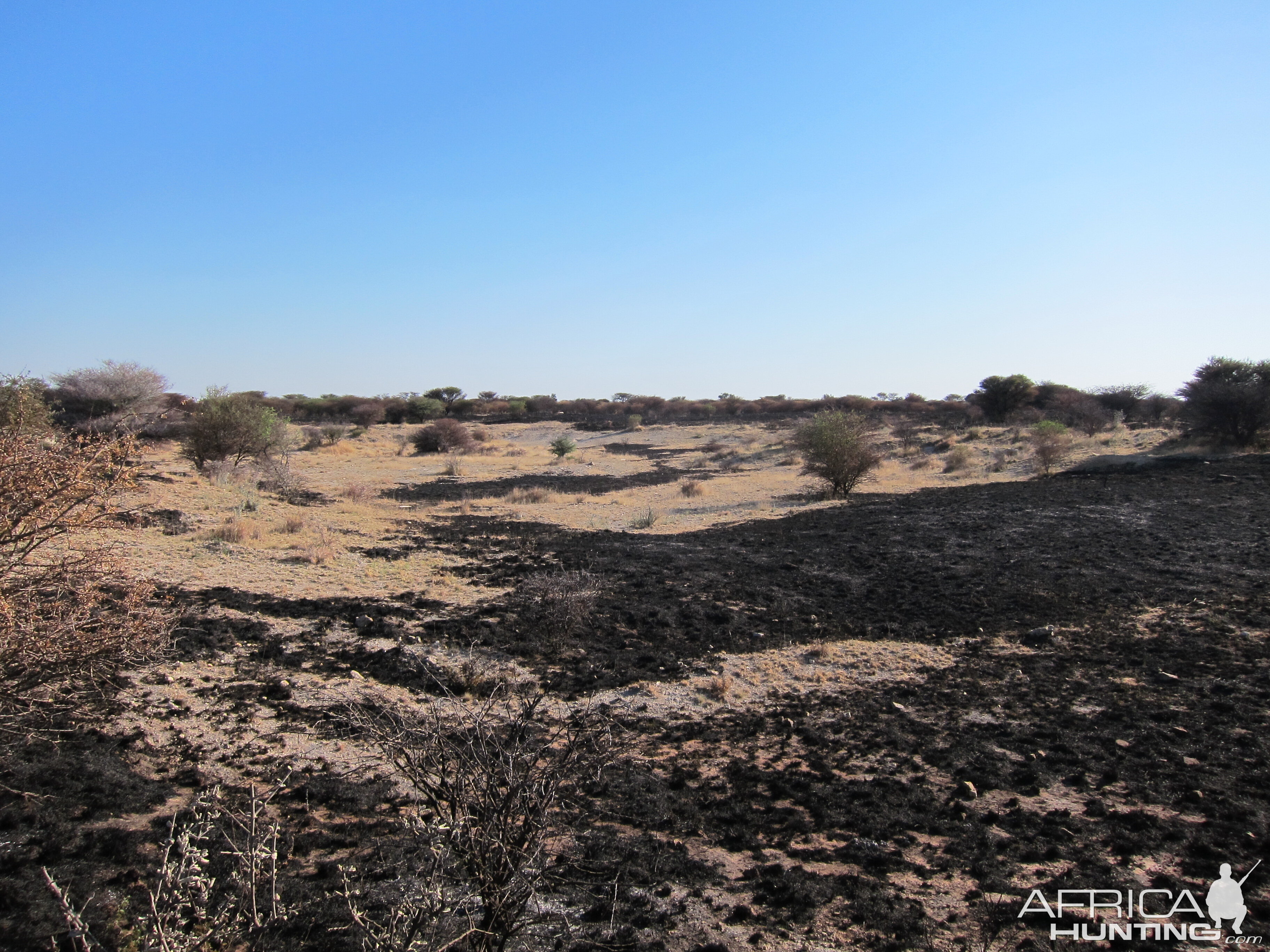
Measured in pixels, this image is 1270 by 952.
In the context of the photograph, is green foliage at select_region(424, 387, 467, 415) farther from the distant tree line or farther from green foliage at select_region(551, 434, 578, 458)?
green foliage at select_region(551, 434, 578, 458)


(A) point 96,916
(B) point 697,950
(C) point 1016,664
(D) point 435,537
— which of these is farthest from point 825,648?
(D) point 435,537

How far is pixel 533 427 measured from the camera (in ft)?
190

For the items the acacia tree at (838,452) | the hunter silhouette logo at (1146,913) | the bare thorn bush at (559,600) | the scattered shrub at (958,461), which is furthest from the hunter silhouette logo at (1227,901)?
the scattered shrub at (958,461)

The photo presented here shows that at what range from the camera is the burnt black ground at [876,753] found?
3564 mm

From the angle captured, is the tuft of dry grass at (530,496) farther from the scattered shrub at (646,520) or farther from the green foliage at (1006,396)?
the green foliage at (1006,396)

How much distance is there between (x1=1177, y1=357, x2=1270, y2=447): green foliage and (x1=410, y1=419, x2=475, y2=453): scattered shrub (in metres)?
33.7

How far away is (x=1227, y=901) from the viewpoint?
11.0 ft

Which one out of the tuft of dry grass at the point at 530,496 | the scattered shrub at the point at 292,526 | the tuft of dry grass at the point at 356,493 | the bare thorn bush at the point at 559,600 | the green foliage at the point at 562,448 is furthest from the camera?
the green foliage at the point at 562,448

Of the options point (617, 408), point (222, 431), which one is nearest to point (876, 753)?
point (222, 431)

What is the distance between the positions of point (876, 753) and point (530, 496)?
16.9 meters

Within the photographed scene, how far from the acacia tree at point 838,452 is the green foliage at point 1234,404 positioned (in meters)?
14.2

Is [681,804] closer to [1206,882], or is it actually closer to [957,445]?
[1206,882]

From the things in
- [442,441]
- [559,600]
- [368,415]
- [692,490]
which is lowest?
[559,600]

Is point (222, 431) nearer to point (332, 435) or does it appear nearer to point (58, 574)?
point (58, 574)
